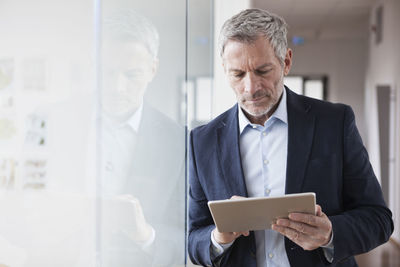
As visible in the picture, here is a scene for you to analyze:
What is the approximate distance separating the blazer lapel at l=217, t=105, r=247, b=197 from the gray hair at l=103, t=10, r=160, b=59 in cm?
40

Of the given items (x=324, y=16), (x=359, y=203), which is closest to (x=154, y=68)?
(x=359, y=203)

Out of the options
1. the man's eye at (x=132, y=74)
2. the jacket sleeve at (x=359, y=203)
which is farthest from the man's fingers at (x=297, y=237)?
the man's eye at (x=132, y=74)

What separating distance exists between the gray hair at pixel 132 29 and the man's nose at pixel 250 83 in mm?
296

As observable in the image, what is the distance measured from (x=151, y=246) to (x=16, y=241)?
37 cm

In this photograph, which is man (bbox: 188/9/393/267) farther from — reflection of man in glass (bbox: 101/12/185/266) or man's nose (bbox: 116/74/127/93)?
man's nose (bbox: 116/74/127/93)

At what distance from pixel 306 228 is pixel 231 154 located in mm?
357

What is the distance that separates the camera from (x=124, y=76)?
46.3 inches

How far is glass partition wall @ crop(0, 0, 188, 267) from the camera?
101 cm

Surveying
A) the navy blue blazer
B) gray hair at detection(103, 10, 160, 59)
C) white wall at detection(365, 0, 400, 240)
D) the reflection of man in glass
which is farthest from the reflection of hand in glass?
white wall at detection(365, 0, 400, 240)

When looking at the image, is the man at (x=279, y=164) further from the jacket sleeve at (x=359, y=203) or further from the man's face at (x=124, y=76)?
the man's face at (x=124, y=76)

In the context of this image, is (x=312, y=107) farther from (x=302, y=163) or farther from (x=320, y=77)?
(x=320, y=77)

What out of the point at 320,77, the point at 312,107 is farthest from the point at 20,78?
the point at 320,77

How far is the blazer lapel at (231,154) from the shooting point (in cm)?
145

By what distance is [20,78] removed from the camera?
1013 mm
